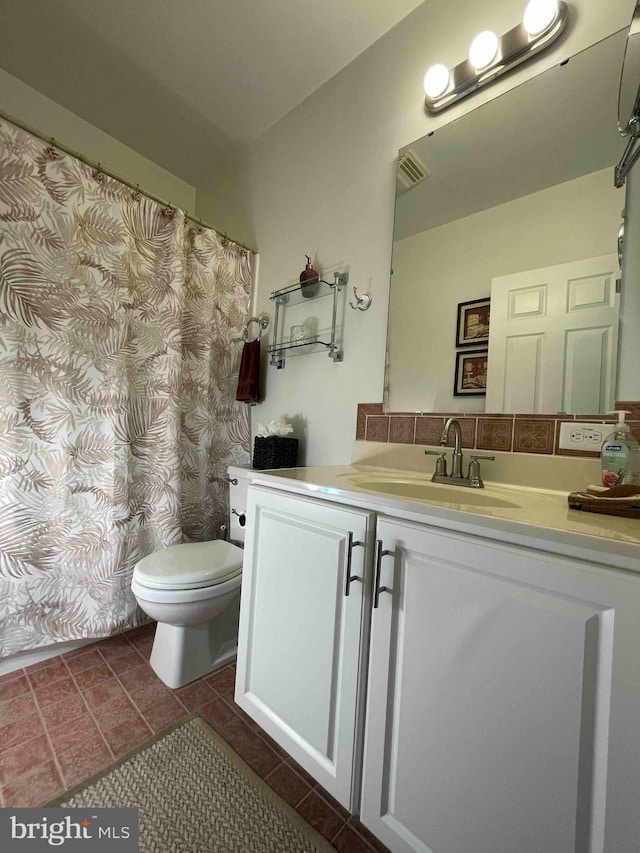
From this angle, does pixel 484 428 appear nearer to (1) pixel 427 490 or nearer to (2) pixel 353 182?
(1) pixel 427 490

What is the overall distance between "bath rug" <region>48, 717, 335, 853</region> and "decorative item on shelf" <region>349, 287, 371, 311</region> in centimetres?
166

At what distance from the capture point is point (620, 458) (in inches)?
32.7

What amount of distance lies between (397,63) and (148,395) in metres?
1.81

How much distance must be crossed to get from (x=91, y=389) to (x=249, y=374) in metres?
0.71

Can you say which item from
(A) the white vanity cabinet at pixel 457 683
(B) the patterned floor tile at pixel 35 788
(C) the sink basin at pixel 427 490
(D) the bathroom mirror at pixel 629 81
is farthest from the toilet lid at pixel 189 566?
(D) the bathroom mirror at pixel 629 81

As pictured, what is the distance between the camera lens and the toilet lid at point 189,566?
1.20 meters

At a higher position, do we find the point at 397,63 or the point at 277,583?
the point at 397,63

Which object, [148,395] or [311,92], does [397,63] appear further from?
[148,395]

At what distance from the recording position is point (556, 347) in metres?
1.04

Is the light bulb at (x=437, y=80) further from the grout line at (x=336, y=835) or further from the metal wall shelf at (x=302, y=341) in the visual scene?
→ the grout line at (x=336, y=835)

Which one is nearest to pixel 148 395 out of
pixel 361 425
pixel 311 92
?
pixel 361 425

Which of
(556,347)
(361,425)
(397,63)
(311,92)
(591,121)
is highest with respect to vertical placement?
(311,92)

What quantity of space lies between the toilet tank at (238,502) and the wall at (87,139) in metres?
1.87

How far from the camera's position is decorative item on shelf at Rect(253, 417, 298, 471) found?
156 centimetres
